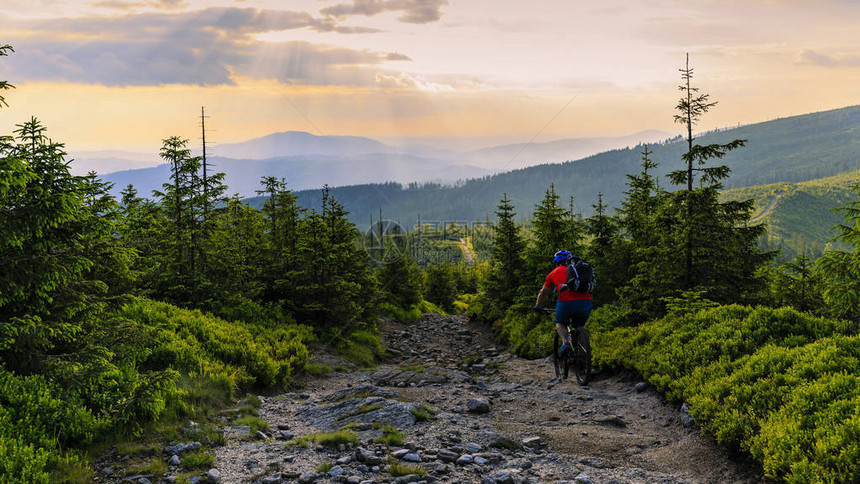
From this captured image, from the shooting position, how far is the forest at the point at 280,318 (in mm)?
6520

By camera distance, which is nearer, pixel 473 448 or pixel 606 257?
pixel 473 448

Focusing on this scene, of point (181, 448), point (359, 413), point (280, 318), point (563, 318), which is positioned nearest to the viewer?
point (181, 448)

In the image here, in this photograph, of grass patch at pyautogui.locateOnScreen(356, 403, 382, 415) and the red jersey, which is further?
the red jersey

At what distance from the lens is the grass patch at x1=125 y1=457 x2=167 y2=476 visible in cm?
636

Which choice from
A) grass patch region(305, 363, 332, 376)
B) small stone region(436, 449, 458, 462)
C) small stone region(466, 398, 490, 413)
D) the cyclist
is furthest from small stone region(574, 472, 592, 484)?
grass patch region(305, 363, 332, 376)

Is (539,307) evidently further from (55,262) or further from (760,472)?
(55,262)

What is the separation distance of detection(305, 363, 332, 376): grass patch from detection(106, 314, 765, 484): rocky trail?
1770 millimetres

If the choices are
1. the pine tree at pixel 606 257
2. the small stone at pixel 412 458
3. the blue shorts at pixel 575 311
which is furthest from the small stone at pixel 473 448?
the pine tree at pixel 606 257

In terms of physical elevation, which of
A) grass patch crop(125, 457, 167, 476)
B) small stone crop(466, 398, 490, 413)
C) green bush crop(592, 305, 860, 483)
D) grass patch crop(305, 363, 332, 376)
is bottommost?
grass patch crop(305, 363, 332, 376)

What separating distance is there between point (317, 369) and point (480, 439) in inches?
347

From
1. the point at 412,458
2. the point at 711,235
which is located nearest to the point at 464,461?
the point at 412,458

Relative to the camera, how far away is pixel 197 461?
6727mm

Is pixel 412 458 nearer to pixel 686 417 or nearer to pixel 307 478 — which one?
pixel 307 478

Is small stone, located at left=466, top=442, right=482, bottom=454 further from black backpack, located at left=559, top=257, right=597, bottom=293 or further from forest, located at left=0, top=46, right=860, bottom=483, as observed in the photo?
black backpack, located at left=559, top=257, right=597, bottom=293
